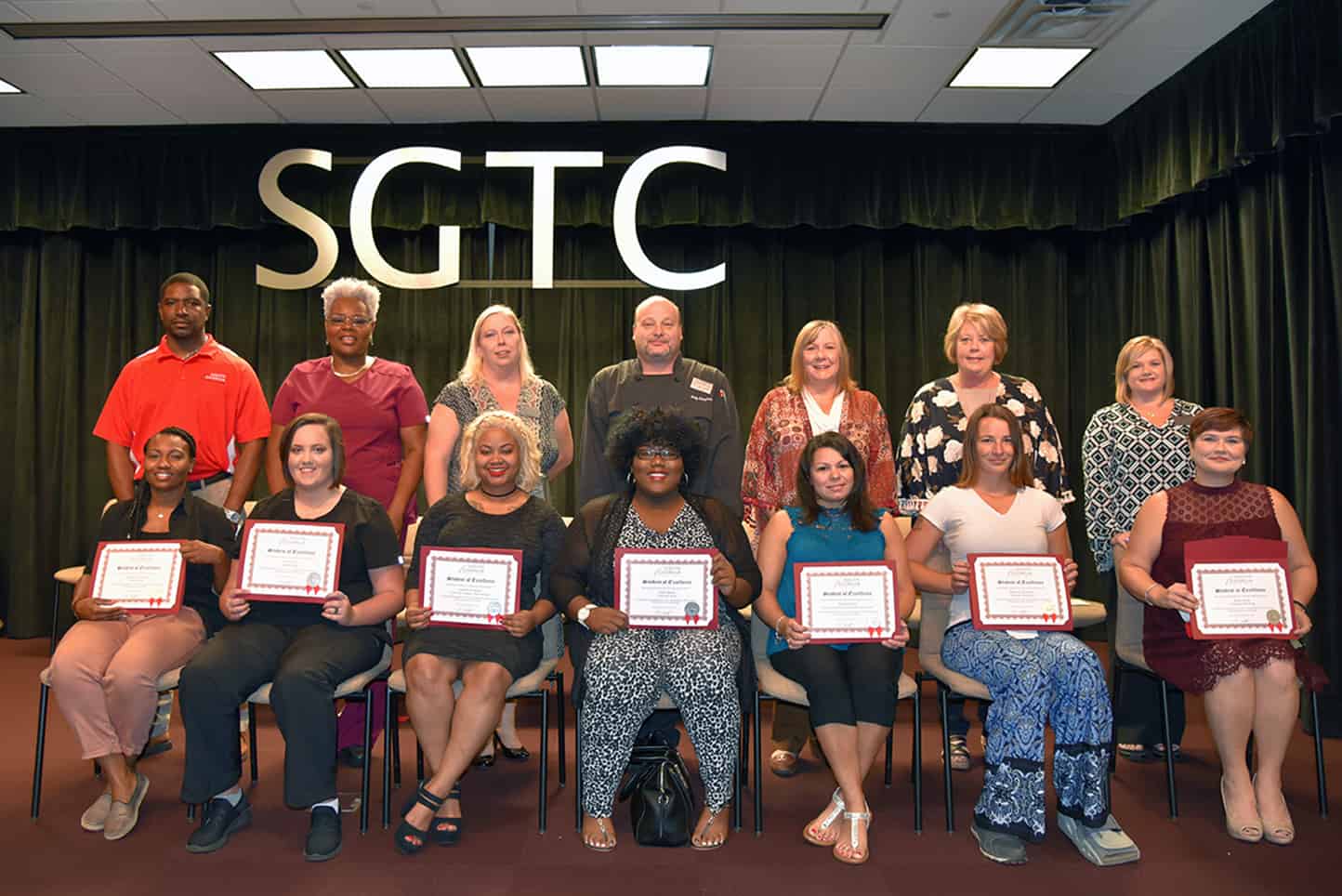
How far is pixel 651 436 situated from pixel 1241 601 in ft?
6.97

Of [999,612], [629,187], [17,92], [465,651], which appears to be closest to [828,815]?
[999,612]

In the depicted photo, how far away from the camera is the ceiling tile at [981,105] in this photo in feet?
20.8

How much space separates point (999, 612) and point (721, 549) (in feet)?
3.22

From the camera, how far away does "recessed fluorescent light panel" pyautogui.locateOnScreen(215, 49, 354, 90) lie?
18.8 ft

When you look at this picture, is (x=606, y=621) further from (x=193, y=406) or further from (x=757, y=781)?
(x=193, y=406)

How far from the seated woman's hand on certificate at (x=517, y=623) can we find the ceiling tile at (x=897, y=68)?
3913 millimetres

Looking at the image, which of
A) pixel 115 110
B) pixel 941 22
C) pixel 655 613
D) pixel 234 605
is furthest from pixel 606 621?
pixel 115 110

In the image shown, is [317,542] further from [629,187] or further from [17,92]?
[17,92]

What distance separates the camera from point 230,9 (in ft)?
16.9

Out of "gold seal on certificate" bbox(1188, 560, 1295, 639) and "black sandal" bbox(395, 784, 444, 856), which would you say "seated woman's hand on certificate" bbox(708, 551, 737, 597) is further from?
"gold seal on certificate" bbox(1188, 560, 1295, 639)

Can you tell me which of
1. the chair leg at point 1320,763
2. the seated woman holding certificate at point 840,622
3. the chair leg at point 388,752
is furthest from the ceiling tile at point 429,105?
the chair leg at point 1320,763

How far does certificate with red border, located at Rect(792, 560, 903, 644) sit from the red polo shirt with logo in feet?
8.31

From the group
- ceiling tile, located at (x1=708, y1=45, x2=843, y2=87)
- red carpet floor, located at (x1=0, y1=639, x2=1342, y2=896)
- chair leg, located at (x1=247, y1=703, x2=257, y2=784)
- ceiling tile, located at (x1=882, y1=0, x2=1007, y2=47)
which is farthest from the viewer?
ceiling tile, located at (x1=708, y1=45, x2=843, y2=87)

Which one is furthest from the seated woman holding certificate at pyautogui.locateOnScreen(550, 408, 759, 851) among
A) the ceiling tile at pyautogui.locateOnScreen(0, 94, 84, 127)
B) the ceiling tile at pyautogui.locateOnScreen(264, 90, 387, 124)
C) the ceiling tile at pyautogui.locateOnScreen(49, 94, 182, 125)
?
the ceiling tile at pyautogui.locateOnScreen(0, 94, 84, 127)
